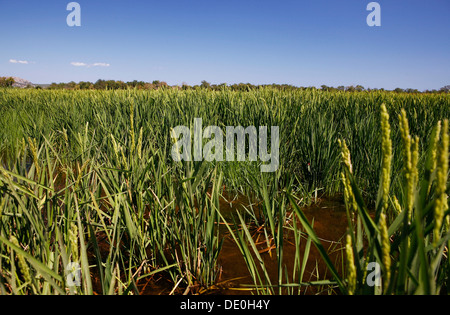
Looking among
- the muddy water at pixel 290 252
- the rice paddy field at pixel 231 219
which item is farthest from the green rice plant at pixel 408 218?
the muddy water at pixel 290 252

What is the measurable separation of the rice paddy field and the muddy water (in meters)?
0.01

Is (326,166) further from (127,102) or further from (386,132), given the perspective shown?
(127,102)

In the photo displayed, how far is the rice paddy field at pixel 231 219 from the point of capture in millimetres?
720

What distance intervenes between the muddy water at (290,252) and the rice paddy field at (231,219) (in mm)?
11

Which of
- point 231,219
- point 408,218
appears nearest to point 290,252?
point 231,219

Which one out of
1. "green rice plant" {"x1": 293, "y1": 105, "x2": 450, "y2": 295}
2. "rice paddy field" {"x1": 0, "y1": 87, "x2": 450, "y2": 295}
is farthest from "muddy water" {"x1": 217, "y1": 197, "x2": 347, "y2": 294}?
"green rice plant" {"x1": 293, "y1": 105, "x2": 450, "y2": 295}

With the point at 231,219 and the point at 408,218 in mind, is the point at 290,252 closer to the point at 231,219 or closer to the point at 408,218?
the point at 231,219

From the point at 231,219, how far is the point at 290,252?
2.08 feet

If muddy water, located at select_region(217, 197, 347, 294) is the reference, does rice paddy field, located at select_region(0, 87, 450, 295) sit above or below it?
above

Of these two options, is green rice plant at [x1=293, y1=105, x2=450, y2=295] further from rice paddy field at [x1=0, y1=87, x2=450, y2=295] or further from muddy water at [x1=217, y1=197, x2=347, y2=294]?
muddy water at [x1=217, y1=197, x2=347, y2=294]

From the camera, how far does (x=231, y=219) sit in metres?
2.53

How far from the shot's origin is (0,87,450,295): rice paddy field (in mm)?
720
